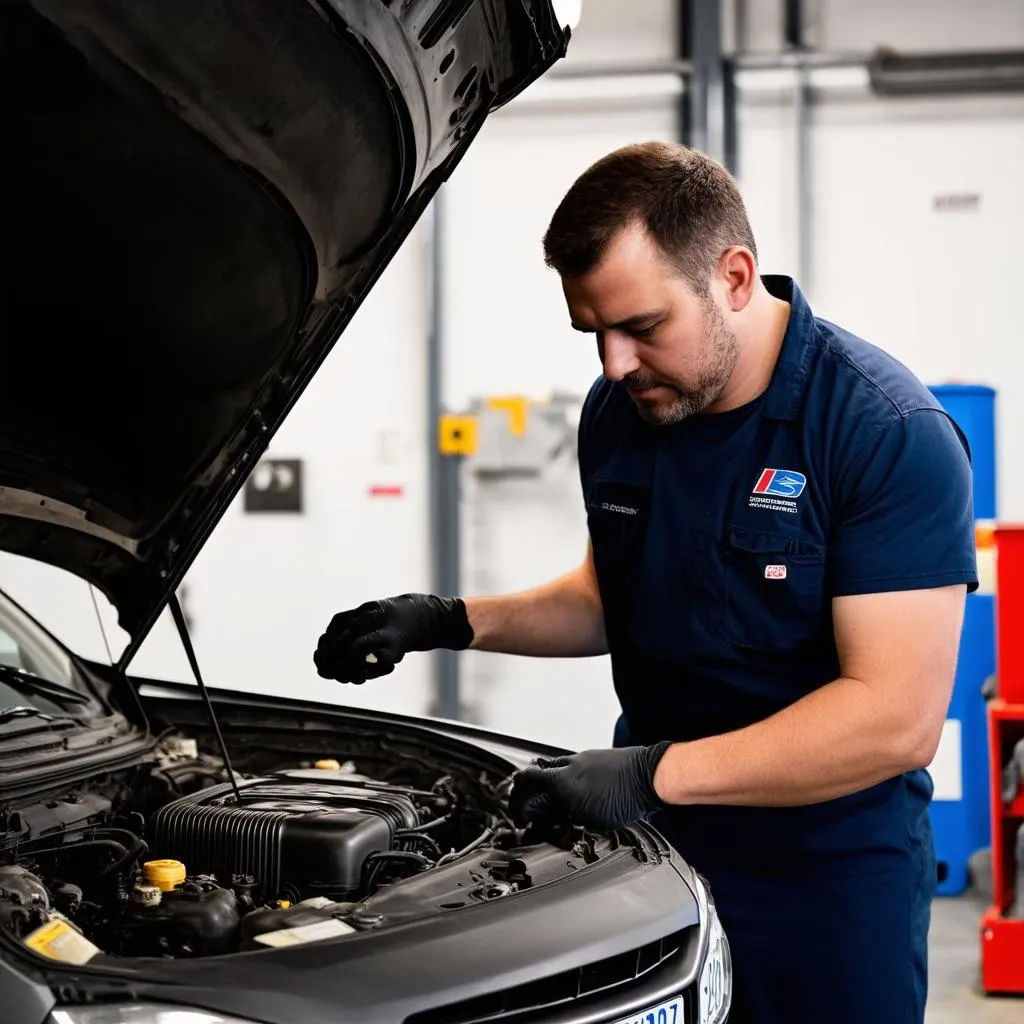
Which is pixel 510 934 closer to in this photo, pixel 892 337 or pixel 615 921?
pixel 615 921

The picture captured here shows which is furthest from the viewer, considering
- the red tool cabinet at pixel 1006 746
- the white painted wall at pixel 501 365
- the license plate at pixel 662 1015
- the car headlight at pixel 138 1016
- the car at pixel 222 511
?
the white painted wall at pixel 501 365

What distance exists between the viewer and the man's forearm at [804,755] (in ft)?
5.80

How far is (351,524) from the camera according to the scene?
19.1 feet

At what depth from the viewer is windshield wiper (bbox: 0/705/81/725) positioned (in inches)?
86.8

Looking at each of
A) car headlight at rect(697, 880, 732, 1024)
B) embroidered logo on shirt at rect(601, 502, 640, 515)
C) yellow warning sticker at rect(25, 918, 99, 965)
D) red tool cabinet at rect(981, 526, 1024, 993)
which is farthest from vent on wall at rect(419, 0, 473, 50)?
red tool cabinet at rect(981, 526, 1024, 993)

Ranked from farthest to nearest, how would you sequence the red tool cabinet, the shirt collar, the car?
the red tool cabinet, the shirt collar, the car

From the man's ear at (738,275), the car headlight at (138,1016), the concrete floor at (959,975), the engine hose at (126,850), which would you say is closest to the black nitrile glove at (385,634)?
the engine hose at (126,850)

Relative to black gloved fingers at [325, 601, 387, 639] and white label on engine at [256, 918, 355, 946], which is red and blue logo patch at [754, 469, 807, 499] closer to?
black gloved fingers at [325, 601, 387, 639]

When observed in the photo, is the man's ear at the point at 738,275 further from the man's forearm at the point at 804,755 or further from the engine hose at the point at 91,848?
the engine hose at the point at 91,848

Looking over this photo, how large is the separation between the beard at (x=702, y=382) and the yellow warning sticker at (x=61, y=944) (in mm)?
1011

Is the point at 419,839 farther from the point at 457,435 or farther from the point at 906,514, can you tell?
the point at 457,435

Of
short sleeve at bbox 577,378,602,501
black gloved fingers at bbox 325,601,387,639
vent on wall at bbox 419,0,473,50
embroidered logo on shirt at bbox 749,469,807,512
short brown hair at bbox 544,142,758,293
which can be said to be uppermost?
vent on wall at bbox 419,0,473,50

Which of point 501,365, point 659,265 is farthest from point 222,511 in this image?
point 501,365

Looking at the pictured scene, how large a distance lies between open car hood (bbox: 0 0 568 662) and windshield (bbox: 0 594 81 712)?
21 centimetres
